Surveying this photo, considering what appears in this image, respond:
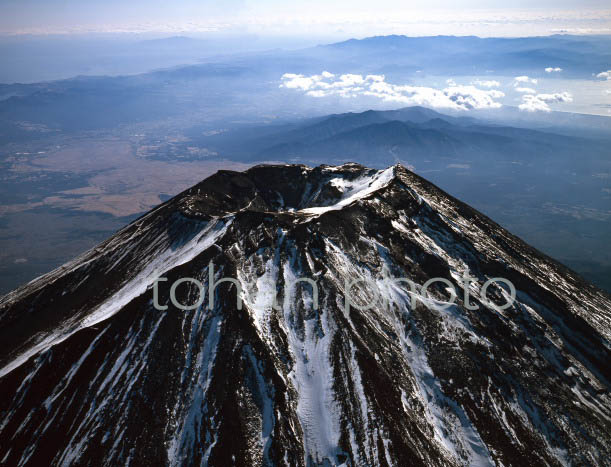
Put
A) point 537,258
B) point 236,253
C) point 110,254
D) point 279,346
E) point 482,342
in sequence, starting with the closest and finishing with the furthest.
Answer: point 279,346, point 482,342, point 236,253, point 110,254, point 537,258

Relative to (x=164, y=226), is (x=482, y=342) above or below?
below

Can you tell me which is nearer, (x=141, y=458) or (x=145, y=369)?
(x=141, y=458)

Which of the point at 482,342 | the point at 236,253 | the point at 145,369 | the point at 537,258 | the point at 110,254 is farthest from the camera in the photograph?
the point at 537,258

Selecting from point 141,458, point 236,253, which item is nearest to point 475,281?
point 236,253

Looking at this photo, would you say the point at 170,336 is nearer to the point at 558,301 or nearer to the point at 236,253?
the point at 236,253

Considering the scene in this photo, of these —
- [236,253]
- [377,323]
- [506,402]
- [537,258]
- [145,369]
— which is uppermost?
[236,253]

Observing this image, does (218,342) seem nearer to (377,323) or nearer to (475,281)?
(377,323)

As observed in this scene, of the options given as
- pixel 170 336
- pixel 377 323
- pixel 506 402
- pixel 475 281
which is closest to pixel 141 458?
pixel 170 336
